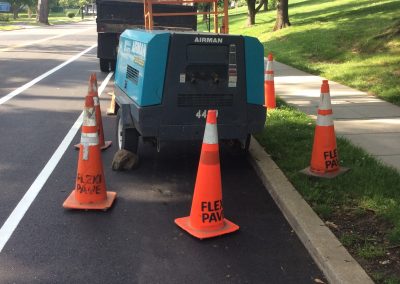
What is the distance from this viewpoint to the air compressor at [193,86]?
5.67 metres

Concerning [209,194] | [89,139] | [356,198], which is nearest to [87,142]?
[89,139]

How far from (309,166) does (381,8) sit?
19.4 metres

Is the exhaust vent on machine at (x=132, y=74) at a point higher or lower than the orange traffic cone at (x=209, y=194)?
higher

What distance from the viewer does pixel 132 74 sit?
629 centimetres

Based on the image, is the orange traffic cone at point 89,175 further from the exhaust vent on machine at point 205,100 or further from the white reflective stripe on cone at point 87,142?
the exhaust vent on machine at point 205,100

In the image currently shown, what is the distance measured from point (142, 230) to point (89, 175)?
2.73ft

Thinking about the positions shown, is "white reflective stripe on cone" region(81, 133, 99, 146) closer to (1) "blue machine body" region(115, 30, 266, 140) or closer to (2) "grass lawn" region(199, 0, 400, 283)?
(1) "blue machine body" region(115, 30, 266, 140)

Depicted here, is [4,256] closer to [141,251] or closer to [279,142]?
[141,251]

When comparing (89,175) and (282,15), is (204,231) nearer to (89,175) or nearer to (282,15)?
(89,175)

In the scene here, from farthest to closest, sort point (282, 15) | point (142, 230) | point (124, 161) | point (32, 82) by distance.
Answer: point (282, 15)
point (32, 82)
point (124, 161)
point (142, 230)

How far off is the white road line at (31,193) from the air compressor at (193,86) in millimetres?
1050

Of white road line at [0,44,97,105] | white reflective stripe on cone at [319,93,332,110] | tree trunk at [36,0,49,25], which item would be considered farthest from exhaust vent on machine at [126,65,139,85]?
tree trunk at [36,0,49,25]

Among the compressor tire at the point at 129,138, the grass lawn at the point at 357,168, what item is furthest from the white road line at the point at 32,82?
the grass lawn at the point at 357,168

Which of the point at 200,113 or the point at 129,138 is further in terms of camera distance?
the point at 129,138
